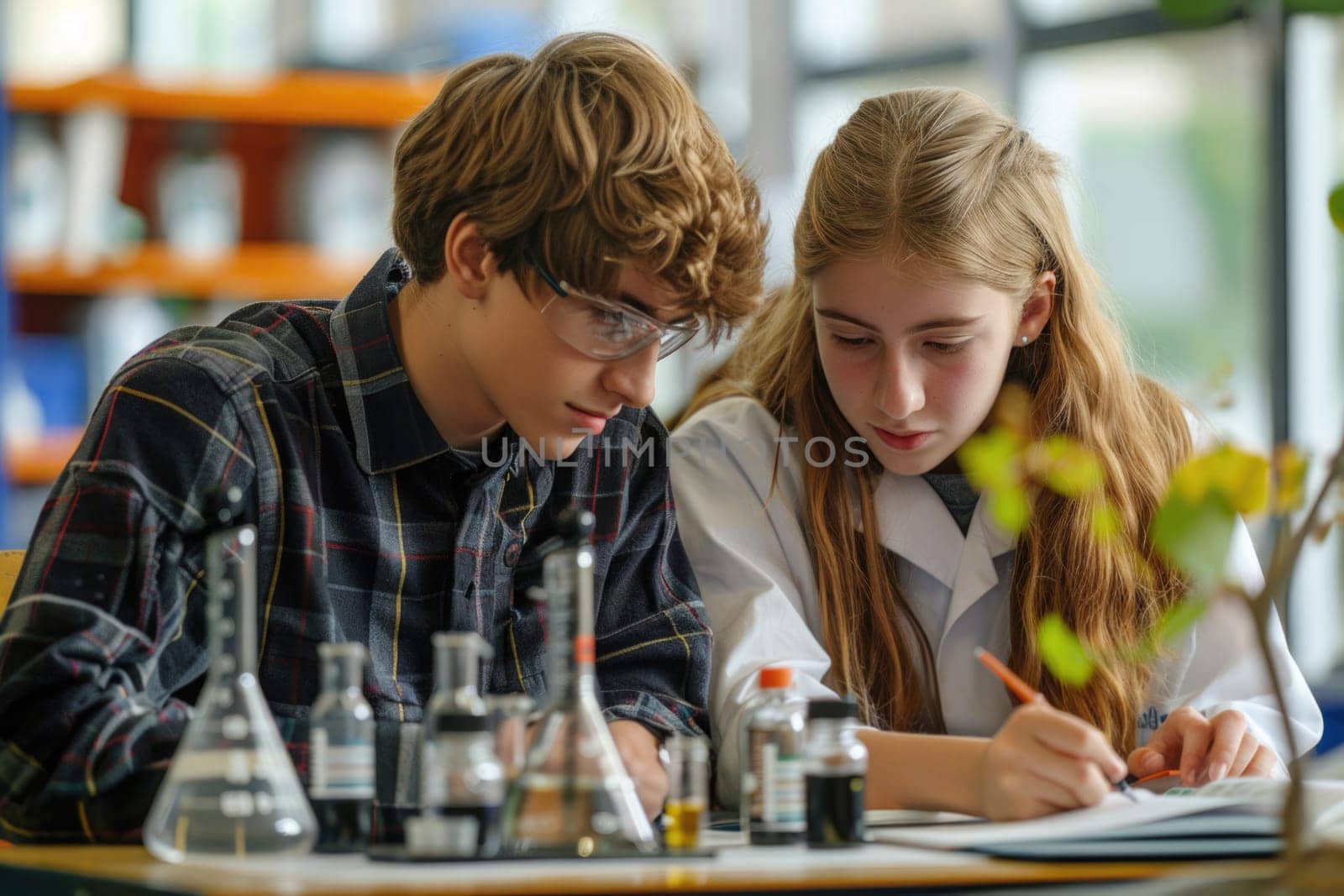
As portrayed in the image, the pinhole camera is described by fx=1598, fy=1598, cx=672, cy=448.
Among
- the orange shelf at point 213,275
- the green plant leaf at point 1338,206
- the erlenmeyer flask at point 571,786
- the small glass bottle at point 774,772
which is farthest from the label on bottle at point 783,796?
the orange shelf at point 213,275

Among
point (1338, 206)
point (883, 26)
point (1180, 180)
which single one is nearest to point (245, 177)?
point (883, 26)

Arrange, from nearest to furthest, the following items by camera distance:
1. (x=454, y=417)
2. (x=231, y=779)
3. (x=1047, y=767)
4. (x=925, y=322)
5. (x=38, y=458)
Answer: (x=231, y=779) < (x=1047, y=767) < (x=454, y=417) < (x=925, y=322) < (x=38, y=458)

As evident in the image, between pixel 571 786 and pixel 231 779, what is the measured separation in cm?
21

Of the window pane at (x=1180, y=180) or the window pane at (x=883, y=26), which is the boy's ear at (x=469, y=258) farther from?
the window pane at (x=883, y=26)

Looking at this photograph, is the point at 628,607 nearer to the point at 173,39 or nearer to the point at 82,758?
the point at 82,758

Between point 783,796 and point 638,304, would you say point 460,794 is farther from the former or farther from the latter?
point 638,304

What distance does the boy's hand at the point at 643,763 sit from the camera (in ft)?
4.33

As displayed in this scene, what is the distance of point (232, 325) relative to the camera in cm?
157

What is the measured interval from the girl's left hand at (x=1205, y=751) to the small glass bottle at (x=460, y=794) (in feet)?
2.47

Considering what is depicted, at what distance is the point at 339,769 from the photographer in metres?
1.06

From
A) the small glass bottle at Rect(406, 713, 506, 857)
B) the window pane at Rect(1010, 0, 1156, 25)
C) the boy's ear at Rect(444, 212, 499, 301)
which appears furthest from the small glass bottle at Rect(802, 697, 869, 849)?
the window pane at Rect(1010, 0, 1156, 25)

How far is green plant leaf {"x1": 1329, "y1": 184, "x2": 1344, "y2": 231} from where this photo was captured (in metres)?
0.84

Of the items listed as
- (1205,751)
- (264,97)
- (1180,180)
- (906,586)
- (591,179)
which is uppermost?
(264,97)

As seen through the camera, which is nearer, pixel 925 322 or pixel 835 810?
pixel 835 810
